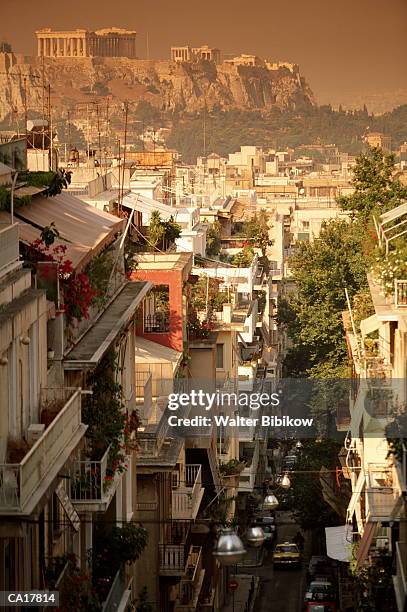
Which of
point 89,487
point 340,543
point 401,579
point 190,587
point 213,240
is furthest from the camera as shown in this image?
point 213,240

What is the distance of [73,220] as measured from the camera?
1362cm

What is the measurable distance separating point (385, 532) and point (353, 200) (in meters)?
12.3

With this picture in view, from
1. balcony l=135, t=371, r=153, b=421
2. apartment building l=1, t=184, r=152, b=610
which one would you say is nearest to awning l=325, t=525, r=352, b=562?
balcony l=135, t=371, r=153, b=421

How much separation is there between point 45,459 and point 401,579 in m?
3.32

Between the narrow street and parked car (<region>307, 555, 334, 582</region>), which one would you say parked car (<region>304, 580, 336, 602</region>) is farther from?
parked car (<region>307, 555, 334, 582</region>)

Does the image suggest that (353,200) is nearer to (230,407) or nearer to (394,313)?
(230,407)

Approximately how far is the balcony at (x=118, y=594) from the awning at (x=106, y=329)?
1849mm

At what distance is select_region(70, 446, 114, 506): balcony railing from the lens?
40.0 feet

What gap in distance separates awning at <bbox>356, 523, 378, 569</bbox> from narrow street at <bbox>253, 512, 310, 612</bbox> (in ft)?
23.5

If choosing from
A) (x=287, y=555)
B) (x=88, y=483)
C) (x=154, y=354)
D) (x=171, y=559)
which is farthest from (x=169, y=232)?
(x=88, y=483)

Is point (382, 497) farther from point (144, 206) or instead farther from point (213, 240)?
point (213, 240)

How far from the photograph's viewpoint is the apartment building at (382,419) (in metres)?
14.0

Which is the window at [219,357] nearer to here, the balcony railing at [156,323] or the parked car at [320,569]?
the parked car at [320,569]

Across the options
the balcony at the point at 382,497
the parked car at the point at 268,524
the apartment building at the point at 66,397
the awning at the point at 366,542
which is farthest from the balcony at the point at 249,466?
the apartment building at the point at 66,397
